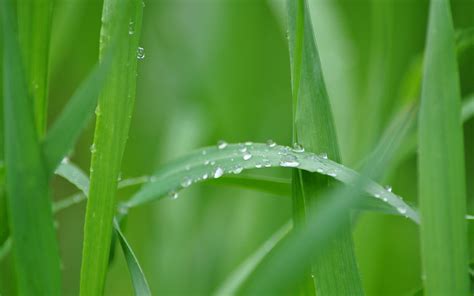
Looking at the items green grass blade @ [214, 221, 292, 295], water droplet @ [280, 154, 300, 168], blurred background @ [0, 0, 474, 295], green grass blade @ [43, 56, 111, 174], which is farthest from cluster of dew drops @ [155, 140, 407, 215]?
blurred background @ [0, 0, 474, 295]

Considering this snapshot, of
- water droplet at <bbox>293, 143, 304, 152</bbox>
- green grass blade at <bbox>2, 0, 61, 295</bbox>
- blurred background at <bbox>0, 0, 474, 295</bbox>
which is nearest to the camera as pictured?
green grass blade at <bbox>2, 0, 61, 295</bbox>

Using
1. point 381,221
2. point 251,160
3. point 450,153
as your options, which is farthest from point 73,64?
point 450,153

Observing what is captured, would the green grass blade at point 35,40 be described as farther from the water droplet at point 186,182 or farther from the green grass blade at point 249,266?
the green grass blade at point 249,266

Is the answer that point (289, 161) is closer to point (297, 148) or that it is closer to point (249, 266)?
point (297, 148)

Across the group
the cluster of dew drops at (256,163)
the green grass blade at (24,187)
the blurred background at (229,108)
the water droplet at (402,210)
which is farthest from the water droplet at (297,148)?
the blurred background at (229,108)

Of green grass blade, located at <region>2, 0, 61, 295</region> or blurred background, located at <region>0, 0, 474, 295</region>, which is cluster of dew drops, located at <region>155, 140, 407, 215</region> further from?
blurred background, located at <region>0, 0, 474, 295</region>
